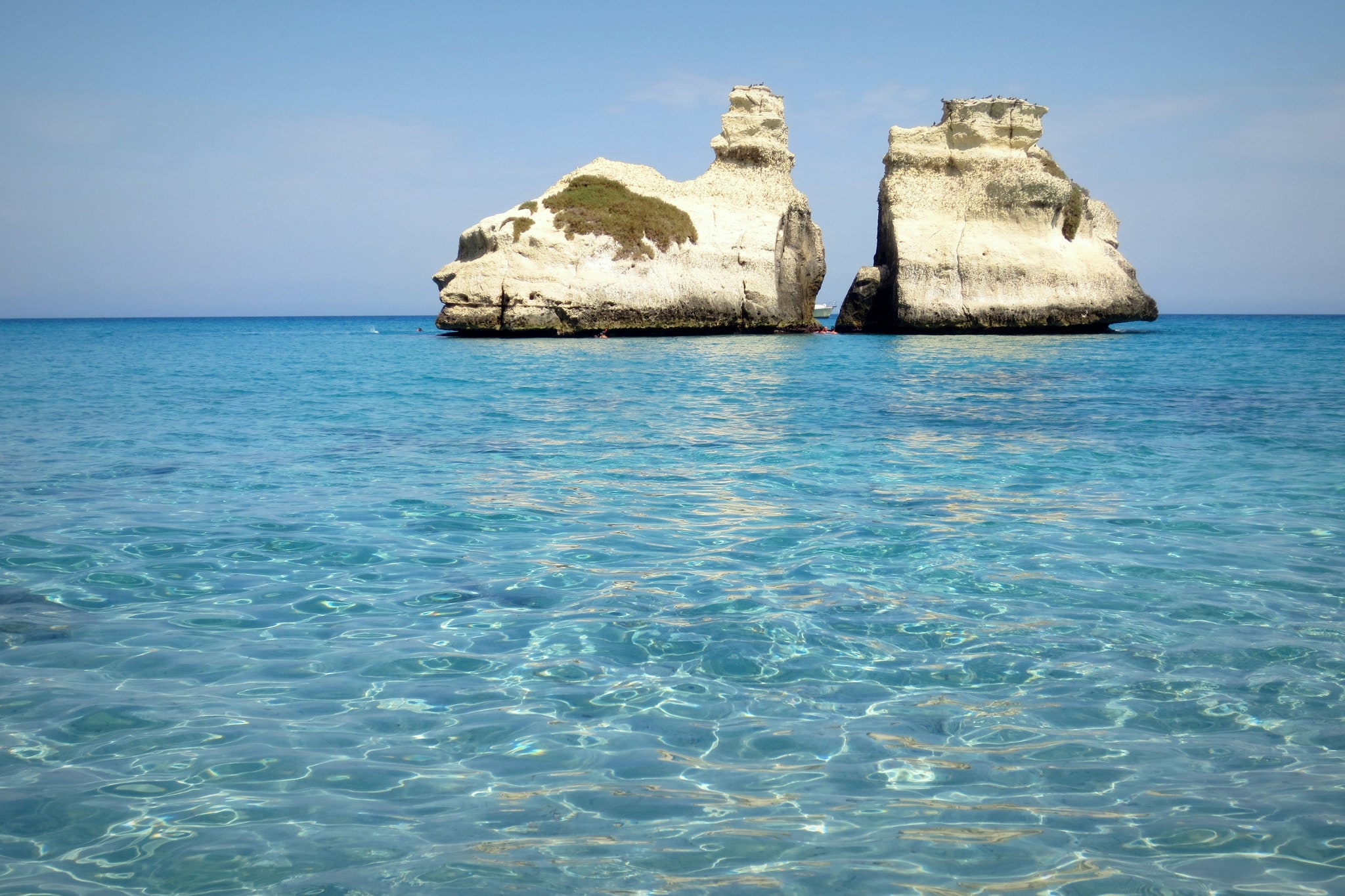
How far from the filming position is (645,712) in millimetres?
4410

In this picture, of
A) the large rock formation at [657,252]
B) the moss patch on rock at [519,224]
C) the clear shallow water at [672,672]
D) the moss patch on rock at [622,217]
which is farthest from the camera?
the moss patch on rock at [622,217]

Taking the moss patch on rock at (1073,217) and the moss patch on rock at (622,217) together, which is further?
the moss patch on rock at (1073,217)

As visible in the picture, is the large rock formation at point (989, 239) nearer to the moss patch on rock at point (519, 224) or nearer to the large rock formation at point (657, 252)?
the large rock formation at point (657, 252)

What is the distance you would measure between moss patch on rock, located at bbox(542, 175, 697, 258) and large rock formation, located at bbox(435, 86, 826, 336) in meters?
0.07

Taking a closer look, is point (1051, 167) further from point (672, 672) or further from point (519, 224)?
point (672, 672)

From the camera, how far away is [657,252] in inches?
1766

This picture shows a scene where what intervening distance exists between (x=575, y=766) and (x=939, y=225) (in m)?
44.2

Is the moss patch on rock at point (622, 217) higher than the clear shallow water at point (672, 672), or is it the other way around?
the moss patch on rock at point (622, 217)

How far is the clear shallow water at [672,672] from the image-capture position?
11.0ft

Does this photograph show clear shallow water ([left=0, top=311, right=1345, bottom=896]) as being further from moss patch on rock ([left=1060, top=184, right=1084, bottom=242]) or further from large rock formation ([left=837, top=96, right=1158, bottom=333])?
moss patch on rock ([left=1060, top=184, right=1084, bottom=242])

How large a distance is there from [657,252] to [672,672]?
135 ft

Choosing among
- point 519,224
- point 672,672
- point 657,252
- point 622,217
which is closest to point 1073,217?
point 657,252

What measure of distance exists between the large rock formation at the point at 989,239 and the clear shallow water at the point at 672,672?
32.9 meters

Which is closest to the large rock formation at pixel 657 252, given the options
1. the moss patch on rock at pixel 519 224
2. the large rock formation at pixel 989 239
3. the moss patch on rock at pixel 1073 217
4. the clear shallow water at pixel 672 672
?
the moss patch on rock at pixel 519 224
